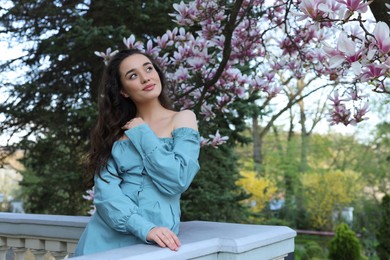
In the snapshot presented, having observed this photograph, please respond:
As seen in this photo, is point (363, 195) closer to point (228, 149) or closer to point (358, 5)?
point (228, 149)

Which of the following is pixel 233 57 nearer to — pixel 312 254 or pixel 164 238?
pixel 164 238

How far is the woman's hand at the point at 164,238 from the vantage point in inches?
61.9

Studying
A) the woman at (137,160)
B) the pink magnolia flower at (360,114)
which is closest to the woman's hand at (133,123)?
the woman at (137,160)

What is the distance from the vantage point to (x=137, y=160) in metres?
1.89

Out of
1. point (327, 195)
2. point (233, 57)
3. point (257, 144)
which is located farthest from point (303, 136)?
point (233, 57)

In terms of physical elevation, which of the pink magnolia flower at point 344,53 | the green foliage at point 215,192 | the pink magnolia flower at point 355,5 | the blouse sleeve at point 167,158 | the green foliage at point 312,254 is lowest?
the green foliage at point 312,254

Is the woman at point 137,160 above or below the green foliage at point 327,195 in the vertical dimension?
above

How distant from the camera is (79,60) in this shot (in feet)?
22.6

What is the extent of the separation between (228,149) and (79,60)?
248 centimetres

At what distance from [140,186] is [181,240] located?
25cm

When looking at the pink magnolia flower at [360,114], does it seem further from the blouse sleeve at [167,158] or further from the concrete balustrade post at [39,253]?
the concrete balustrade post at [39,253]

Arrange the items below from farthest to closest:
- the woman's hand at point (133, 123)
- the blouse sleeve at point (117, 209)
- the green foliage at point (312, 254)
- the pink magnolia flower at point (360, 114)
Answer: the green foliage at point (312, 254)
the pink magnolia flower at point (360, 114)
the woman's hand at point (133, 123)
the blouse sleeve at point (117, 209)

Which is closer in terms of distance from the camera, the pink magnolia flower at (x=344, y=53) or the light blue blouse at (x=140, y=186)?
the pink magnolia flower at (x=344, y=53)

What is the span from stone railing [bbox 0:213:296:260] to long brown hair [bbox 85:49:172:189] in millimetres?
434
